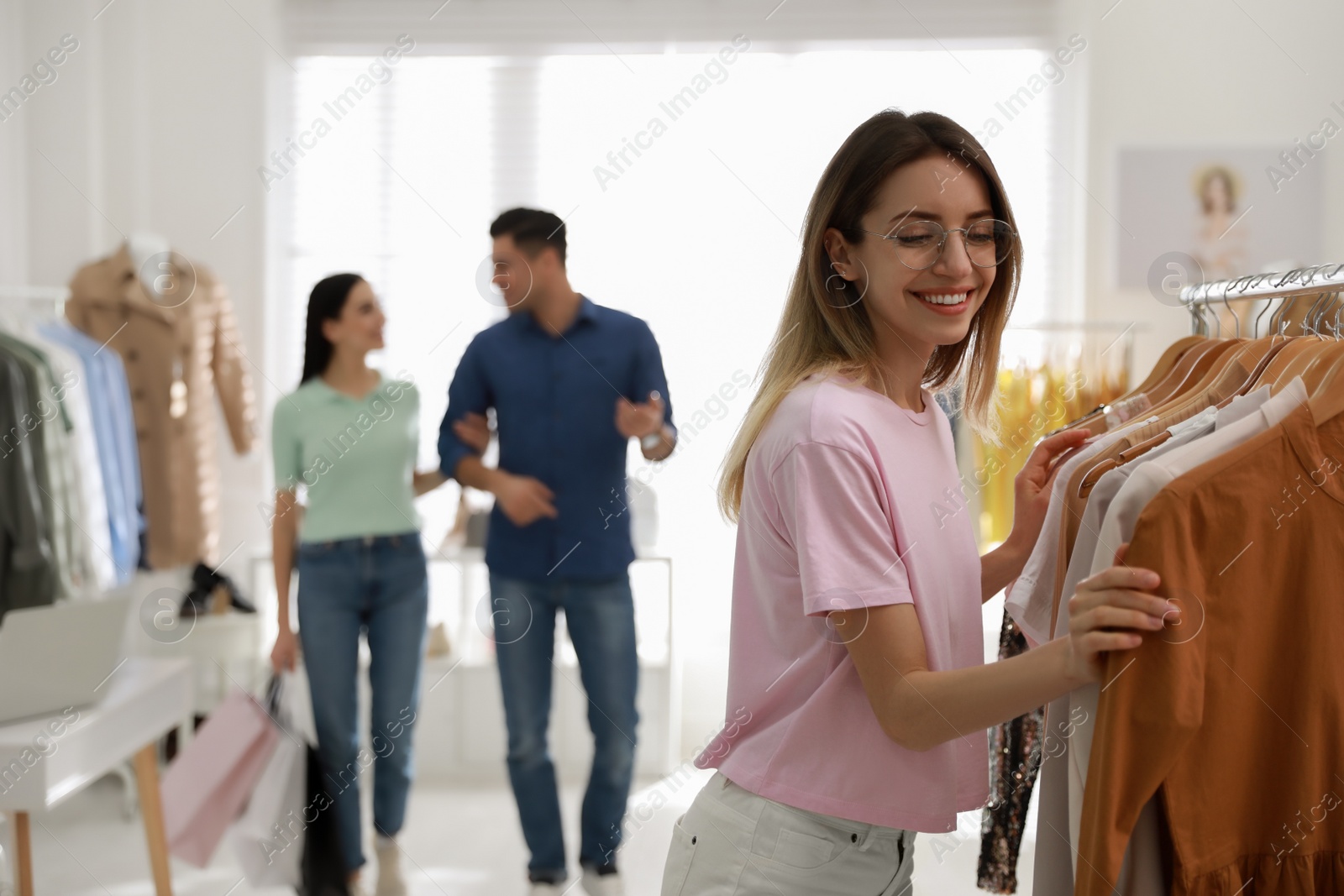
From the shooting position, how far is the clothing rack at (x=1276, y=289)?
0.95 metres

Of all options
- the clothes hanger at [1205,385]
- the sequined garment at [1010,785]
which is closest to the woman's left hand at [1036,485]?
the clothes hanger at [1205,385]

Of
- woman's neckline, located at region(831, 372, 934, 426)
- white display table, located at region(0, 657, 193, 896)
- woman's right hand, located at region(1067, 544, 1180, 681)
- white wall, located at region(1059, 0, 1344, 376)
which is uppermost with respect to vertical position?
white wall, located at region(1059, 0, 1344, 376)

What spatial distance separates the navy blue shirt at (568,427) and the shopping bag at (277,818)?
1.80 ft

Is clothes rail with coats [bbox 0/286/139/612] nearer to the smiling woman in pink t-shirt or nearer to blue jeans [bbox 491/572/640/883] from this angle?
blue jeans [bbox 491/572/640/883]

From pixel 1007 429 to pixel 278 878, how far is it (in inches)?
84.6

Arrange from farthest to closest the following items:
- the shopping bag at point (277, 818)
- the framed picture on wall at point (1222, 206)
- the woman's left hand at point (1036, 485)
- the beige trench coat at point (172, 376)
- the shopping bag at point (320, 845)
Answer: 1. the framed picture on wall at point (1222, 206)
2. the beige trench coat at point (172, 376)
3. the shopping bag at point (320, 845)
4. the shopping bag at point (277, 818)
5. the woman's left hand at point (1036, 485)

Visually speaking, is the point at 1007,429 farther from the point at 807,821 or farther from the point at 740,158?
the point at 807,821

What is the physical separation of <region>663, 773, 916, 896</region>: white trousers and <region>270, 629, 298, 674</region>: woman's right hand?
1640mm

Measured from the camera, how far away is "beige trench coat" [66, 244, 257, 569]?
9.82ft

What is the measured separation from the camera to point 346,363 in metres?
2.43

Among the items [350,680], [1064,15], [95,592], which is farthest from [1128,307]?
[95,592]

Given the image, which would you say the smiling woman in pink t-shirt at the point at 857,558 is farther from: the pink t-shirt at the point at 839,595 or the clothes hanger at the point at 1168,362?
the clothes hanger at the point at 1168,362

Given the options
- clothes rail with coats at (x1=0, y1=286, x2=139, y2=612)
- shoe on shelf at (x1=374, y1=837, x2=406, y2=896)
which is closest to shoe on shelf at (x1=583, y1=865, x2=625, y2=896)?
shoe on shelf at (x1=374, y1=837, x2=406, y2=896)

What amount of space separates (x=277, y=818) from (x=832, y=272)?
175 centimetres
